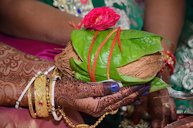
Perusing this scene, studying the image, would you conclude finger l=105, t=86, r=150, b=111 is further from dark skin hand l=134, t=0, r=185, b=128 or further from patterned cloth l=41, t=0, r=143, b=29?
patterned cloth l=41, t=0, r=143, b=29

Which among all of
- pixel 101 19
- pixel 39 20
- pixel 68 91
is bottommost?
pixel 68 91

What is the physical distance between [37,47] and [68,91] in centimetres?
31

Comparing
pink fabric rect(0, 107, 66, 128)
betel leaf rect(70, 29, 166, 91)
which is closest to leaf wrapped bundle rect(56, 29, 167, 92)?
betel leaf rect(70, 29, 166, 91)

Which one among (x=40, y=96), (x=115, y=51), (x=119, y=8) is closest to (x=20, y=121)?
(x=40, y=96)

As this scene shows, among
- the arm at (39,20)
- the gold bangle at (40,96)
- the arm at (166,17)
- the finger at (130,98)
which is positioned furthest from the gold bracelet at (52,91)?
the arm at (166,17)

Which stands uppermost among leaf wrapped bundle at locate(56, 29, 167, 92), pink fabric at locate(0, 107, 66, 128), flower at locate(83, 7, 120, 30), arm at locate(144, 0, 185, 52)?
arm at locate(144, 0, 185, 52)

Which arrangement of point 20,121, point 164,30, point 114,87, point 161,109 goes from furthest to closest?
point 164,30
point 161,109
point 20,121
point 114,87

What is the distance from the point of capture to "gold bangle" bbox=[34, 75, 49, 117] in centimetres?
82

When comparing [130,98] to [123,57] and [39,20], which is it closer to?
[123,57]

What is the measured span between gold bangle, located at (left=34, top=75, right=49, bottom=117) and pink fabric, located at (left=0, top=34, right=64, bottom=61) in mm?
212

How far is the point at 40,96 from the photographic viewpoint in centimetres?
82

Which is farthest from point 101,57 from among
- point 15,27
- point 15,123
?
point 15,27

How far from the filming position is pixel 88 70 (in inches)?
30.3

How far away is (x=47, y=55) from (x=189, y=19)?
619 mm
